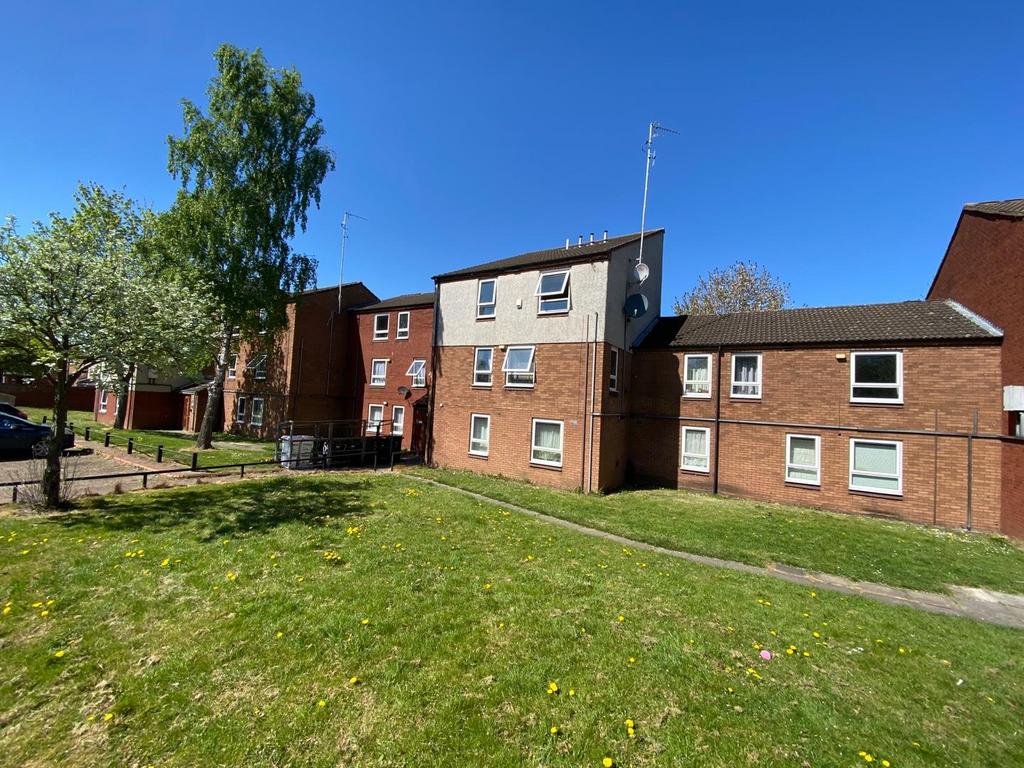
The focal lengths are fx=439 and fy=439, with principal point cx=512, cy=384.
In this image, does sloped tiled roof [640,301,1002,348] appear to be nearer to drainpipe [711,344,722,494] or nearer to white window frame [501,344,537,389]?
drainpipe [711,344,722,494]

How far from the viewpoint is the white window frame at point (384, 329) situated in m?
24.7

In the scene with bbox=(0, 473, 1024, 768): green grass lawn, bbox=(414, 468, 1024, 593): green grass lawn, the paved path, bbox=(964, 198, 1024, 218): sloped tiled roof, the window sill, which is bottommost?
the paved path

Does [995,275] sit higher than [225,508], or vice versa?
[995,275]

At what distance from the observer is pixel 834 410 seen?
13.6 meters

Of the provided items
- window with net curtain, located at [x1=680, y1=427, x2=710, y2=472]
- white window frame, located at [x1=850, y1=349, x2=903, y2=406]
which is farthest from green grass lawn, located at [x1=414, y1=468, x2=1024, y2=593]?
white window frame, located at [x1=850, y1=349, x2=903, y2=406]

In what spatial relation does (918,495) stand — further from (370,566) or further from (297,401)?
(297,401)

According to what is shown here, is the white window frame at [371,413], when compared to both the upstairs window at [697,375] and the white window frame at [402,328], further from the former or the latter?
the upstairs window at [697,375]

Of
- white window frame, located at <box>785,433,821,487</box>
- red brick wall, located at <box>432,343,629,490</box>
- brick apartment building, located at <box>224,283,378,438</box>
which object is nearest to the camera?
white window frame, located at <box>785,433,821,487</box>

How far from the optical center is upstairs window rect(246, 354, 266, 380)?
26.3m

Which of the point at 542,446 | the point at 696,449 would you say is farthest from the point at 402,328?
the point at 696,449

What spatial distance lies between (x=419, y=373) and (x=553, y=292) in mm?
9749

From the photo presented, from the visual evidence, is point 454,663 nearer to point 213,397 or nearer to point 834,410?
point 834,410

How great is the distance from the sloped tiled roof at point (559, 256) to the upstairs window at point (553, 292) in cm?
45

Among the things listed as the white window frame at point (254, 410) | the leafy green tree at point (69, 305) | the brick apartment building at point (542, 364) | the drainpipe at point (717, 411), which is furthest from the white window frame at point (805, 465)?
the white window frame at point (254, 410)
